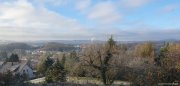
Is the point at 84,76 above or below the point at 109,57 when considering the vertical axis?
below

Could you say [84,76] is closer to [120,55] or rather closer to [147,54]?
[120,55]

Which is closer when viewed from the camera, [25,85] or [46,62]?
[25,85]

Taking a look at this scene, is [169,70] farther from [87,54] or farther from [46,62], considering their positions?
[46,62]

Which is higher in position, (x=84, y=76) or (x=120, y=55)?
(x=120, y=55)

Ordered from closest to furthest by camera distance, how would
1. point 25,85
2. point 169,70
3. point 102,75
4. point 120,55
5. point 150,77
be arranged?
point 25,85 < point 150,77 < point 169,70 < point 102,75 < point 120,55

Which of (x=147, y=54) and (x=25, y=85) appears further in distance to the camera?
(x=147, y=54)

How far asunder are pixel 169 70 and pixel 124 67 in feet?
18.7

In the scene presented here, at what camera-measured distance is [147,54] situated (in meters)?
49.4

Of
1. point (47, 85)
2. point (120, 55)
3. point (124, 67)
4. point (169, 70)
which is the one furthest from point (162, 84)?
point (120, 55)

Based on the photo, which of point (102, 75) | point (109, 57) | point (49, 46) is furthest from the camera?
point (49, 46)

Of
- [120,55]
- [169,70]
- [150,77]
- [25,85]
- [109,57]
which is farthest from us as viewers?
[120,55]

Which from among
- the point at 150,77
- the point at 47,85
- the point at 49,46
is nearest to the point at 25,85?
the point at 47,85

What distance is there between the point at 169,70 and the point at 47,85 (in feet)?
30.4

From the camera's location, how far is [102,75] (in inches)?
973
